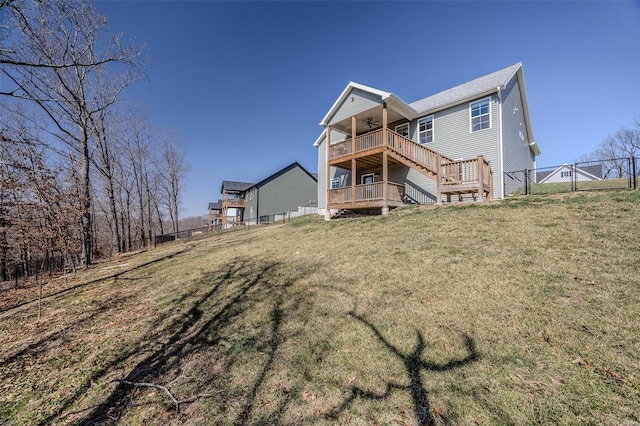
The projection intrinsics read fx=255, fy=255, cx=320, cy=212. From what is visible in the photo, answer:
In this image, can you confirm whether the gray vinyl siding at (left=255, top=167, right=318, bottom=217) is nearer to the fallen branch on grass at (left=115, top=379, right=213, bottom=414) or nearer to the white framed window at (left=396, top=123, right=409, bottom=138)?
the white framed window at (left=396, top=123, right=409, bottom=138)

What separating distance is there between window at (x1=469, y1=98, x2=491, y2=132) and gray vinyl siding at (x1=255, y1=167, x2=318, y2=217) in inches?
908

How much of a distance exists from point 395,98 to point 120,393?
45.4ft

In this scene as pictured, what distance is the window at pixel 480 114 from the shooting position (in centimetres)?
1184

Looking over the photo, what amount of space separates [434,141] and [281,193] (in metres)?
21.5

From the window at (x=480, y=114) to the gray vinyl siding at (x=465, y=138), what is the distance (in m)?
0.16

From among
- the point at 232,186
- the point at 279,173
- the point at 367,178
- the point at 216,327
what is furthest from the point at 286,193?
the point at 216,327

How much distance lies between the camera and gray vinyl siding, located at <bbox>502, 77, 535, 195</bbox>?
12.2 metres

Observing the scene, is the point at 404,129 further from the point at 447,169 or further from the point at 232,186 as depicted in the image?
the point at 232,186

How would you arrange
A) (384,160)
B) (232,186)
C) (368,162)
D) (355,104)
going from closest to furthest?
(384,160) < (355,104) < (368,162) < (232,186)

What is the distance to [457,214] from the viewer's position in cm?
868

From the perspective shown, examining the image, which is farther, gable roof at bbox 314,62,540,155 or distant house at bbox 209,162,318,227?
distant house at bbox 209,162,318,227

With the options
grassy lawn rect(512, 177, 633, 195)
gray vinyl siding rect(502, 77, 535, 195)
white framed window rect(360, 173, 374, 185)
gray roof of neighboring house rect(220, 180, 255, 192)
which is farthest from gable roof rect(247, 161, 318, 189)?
grassy lawn rect(512, 177, 633, 195)

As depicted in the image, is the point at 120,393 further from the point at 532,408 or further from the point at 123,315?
the point at 532,408

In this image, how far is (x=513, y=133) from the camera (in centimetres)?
1342
